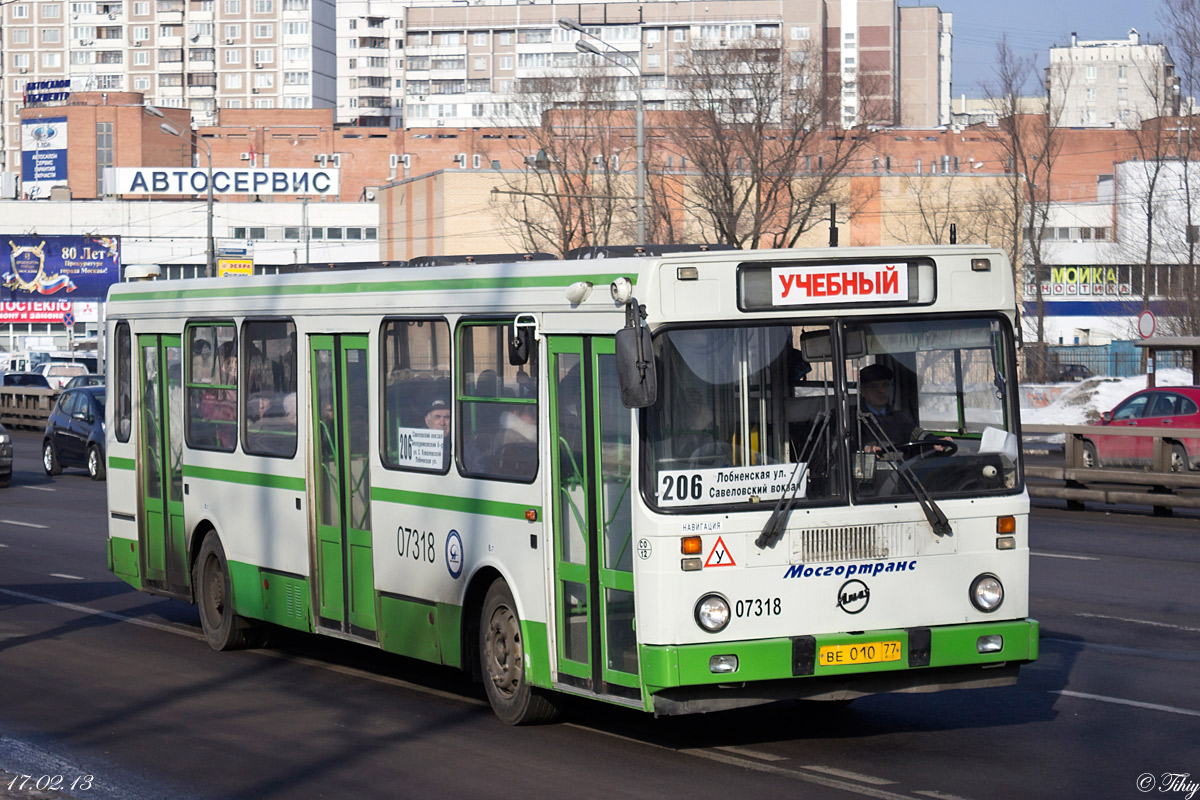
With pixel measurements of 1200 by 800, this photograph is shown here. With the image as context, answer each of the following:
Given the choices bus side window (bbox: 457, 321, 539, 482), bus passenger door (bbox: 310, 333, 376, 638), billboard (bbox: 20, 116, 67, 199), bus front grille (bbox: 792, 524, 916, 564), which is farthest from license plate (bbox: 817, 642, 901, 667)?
billboard (bbox: 20, 116, 67, 199)

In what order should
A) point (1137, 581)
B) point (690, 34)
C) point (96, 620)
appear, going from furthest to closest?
point (690, 34), point (1137, 581), point (96, 620)

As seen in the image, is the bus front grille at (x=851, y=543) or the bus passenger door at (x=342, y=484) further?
the bus passenger door at (x=342, y=484)

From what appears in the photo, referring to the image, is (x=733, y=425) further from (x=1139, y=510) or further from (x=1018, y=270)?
(x=1018, y=270)

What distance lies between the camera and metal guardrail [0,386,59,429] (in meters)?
47.1

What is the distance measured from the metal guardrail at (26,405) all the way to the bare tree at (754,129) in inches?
985

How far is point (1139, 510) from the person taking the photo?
885 inches

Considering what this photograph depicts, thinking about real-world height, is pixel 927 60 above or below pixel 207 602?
above

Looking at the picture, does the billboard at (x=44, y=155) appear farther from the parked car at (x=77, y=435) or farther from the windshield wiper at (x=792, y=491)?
the windshield wiper at (x=792, y=491)

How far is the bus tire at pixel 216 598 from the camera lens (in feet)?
37.9

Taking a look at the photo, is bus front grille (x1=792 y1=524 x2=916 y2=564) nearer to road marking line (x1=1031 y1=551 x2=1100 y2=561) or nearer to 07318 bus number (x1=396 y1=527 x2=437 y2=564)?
07318 bus number (x1=396 y1=527 x2=437 y2=564)

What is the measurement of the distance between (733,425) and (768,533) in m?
0.52

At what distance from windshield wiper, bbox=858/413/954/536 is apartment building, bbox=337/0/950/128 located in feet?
460

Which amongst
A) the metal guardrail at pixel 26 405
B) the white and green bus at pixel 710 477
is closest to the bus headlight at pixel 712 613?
the white and green bus at pixel 710 477

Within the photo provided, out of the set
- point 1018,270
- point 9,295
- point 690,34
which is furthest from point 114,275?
point 690,34
